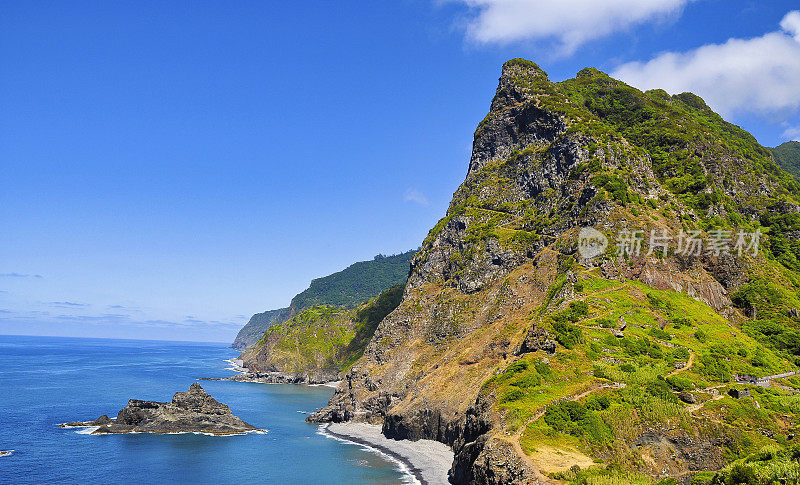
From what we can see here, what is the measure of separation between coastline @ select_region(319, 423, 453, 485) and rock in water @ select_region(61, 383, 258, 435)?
71.2 feet

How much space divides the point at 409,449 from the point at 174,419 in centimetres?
5577

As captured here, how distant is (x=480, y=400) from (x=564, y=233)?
58133mm

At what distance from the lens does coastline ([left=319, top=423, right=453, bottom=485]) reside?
79012mm

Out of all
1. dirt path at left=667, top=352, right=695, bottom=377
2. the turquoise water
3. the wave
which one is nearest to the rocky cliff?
dirt path at left=667, top=352, right=695, bottom=377

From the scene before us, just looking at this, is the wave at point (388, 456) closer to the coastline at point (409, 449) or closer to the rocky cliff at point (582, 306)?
the coastline at point (409, 449)

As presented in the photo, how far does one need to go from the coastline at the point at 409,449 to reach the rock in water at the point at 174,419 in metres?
21.7

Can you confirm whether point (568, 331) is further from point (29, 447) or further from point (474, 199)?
point (29, 447)

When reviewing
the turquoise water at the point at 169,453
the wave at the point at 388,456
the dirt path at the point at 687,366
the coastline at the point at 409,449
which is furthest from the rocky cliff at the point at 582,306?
the turquoise water at the point at 169,453

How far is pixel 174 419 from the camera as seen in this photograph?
112 metres

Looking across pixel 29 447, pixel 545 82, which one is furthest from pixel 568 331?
pixel 545 82

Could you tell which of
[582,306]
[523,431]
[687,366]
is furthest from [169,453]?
[687,366]

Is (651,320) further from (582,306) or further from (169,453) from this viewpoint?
(169,453)

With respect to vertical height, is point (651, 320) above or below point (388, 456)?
above

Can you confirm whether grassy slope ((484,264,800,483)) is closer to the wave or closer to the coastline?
the coastline
